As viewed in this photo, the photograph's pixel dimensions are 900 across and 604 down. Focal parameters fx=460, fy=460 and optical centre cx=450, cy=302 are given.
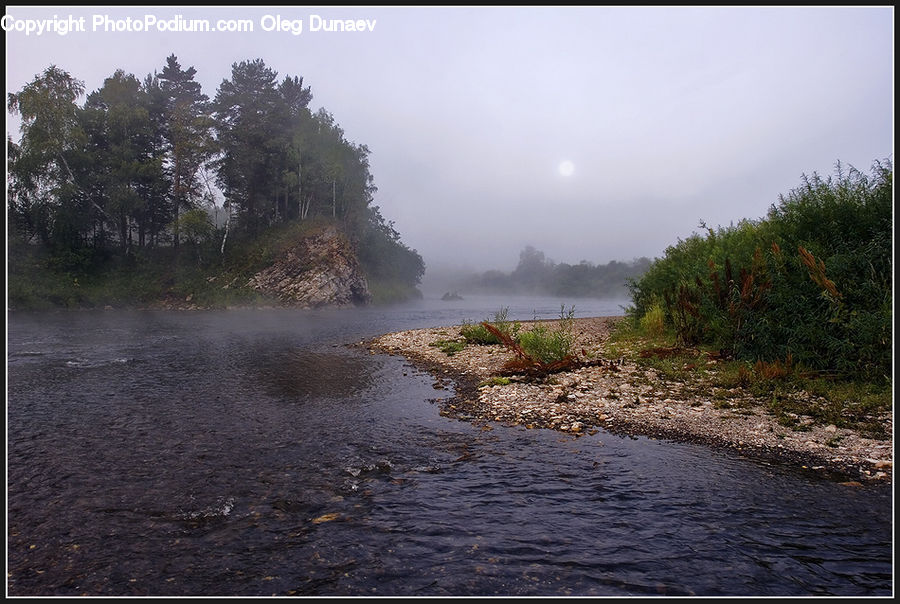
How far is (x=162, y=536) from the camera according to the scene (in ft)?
17.0

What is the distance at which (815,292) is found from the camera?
1183 centimetres

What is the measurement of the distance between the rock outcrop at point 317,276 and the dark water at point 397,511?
44.6m

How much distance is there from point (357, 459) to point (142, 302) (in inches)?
2086

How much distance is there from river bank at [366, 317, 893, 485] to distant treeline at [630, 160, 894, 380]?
2419 mm

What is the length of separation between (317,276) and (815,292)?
51.1m

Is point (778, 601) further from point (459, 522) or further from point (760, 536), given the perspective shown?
point (459, 522)

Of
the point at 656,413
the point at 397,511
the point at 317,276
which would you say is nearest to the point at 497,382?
the point at 656,413

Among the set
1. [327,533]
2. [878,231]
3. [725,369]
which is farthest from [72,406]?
[878,231]

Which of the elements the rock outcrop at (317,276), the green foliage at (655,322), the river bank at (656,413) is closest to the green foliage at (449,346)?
the river bank at (656,413)

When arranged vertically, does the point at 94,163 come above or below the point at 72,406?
above

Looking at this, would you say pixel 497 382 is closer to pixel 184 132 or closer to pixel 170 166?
pixel 184 132

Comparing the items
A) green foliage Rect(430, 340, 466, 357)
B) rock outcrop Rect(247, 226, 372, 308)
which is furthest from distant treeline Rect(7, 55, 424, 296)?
green foliage Rect(430, 340, 466, 357)

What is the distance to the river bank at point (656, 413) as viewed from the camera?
24.6 ft

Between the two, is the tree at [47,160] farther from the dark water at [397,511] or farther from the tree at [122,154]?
the dark water at [397,511]
